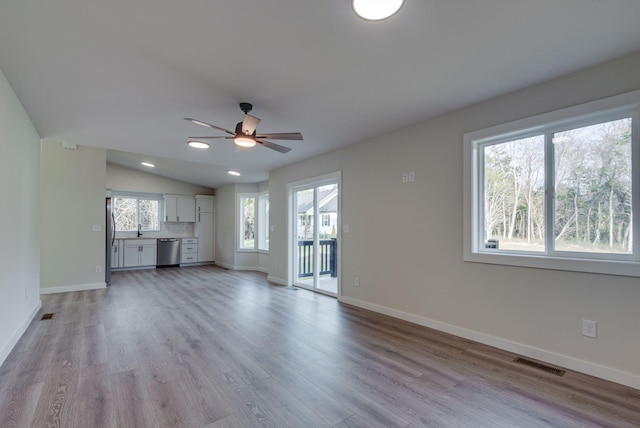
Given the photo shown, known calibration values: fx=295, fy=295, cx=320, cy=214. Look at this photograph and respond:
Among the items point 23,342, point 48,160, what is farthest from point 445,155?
point 48,160

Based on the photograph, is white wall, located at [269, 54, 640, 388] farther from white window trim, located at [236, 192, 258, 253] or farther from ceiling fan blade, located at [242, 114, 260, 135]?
white window trim, located at [236, 192, 258, 253]

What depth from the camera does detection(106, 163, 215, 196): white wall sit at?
7.82 metres

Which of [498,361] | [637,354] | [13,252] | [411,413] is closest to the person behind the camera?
[411,413]

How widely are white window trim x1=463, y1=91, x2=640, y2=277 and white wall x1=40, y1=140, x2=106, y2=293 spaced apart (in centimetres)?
618

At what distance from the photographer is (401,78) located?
8.25ft

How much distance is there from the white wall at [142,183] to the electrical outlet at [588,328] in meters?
9.18

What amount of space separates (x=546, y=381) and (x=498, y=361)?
0.37 meters

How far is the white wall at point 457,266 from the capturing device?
226 cm

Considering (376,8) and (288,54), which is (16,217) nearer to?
(288,54)

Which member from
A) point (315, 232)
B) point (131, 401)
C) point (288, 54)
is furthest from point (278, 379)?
point (315, 232)

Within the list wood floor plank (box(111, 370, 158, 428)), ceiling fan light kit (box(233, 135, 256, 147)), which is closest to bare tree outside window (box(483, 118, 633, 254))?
ceiling fan light kit (box(233, 135, 256, 147))

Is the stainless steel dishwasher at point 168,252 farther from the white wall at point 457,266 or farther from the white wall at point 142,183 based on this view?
the white wall at point 457,266

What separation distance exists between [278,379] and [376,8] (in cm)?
260

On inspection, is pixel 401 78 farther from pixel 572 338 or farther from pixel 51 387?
pixel 51 387
